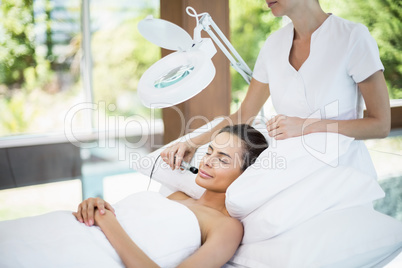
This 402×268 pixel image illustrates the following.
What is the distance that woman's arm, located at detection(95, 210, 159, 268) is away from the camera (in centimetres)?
104

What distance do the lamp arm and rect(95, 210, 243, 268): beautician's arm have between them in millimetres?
527

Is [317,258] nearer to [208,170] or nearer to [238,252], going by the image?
[238,252]

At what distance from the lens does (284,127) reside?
51.5 inches

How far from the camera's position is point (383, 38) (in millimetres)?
5840

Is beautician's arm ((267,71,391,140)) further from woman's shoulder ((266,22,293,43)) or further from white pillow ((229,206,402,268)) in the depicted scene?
woman's shoulder ((266,22,293,43))

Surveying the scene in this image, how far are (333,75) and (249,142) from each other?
350mm

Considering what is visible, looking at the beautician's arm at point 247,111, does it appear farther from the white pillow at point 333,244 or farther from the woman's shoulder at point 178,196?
the white pillow at point 333,244

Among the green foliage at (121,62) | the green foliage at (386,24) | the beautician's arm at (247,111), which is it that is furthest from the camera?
the green foliage at (386,24)

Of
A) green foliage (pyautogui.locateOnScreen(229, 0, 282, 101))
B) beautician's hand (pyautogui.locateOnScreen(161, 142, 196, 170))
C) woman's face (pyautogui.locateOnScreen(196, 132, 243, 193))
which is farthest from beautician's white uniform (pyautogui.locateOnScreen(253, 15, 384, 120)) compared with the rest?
green foliage (pyautogui.locateOnScreen(229, 0, 282, 101))

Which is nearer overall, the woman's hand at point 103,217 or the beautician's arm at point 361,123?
the woman's hand at point 103,217

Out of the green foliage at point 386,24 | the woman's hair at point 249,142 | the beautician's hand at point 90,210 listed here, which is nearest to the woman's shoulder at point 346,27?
the woman's hair at point 249,142

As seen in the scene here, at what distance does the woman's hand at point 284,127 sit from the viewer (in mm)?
1309

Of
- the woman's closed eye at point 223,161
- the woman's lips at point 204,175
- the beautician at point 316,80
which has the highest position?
the beautician at point 316,80

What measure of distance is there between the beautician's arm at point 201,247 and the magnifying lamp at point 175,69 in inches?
13.4
